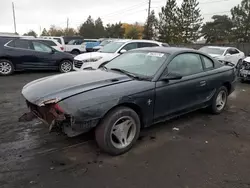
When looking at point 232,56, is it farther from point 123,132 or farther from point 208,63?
point 123,132

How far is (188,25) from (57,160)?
1542 inches

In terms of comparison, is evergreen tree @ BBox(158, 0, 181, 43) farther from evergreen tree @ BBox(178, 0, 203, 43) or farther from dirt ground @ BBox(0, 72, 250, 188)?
dirt ground @ BBox(0, 72, 250, 188)

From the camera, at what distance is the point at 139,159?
345 cm

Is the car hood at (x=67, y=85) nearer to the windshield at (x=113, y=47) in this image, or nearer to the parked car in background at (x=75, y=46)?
the windshield at (x=113, y=47)

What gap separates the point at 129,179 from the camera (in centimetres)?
298

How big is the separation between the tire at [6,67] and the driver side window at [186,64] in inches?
333

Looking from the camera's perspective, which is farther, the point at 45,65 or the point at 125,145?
the point at 45,65

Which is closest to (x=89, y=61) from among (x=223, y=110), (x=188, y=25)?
(x=223, y=110)

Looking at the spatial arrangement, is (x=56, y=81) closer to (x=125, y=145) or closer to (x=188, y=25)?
(x=125, y=145)

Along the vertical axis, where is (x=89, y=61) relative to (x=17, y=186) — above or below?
above

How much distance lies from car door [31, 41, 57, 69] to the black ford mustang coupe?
718 cm

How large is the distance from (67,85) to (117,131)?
3.23 feet

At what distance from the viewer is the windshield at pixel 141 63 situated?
4.16m

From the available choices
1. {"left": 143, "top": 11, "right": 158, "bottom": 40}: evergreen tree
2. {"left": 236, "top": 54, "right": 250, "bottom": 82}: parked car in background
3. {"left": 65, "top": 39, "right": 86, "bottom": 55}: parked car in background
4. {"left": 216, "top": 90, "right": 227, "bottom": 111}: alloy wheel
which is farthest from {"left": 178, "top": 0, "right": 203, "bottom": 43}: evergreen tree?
{"left": 216, "top": 90, "right": 227, "bottom": 111}: alloy wheel
